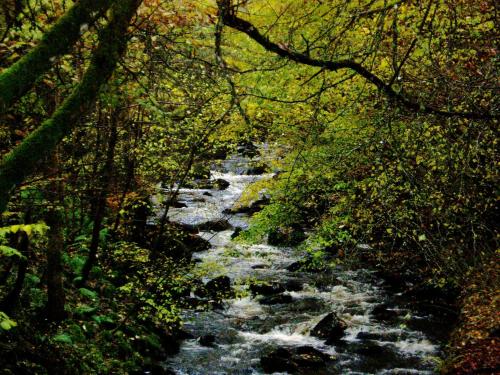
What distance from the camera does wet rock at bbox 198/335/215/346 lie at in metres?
12.6

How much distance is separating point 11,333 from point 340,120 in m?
8.24

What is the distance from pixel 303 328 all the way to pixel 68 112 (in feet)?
36.6

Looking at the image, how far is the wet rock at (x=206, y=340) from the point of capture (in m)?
12.6

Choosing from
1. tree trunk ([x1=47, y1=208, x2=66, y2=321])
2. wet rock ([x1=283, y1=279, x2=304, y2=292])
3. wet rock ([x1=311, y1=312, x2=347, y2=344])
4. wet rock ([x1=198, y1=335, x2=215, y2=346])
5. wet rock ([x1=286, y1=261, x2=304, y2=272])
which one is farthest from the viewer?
wet rock ([x1=286, y1=261, x2=304, y2=272])

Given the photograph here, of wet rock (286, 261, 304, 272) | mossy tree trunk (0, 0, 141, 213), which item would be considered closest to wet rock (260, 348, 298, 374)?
wet rock (286, 261, 304, 272)

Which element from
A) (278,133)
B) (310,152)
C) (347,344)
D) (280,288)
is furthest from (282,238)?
(310,152)

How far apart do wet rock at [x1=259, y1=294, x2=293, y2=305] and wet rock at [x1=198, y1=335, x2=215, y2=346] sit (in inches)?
118

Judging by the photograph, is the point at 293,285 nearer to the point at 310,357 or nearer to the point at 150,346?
the point at 310,357

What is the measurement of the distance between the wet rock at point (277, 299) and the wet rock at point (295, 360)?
10.7 ft

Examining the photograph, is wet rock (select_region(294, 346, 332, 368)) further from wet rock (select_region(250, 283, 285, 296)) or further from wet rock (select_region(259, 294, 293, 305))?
wet rock (select_region(250, 283, 285, 296))

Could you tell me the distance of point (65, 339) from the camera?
8477 millimetres

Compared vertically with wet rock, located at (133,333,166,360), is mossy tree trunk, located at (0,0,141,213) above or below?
above

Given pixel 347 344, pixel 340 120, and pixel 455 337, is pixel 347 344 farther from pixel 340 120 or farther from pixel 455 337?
pixel 340 120

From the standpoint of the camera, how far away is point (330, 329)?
13.3m
